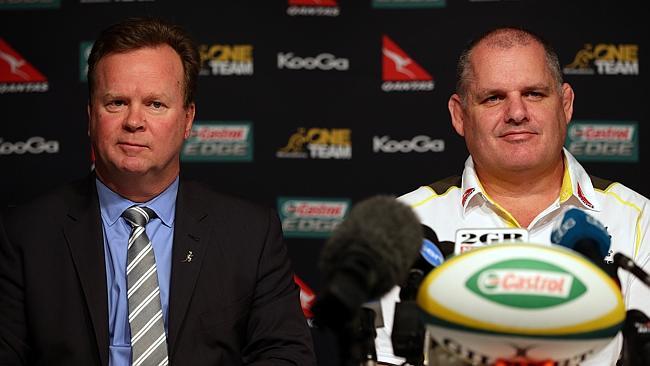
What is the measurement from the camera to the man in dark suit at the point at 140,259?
1.69m

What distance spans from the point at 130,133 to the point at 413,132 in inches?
64.7

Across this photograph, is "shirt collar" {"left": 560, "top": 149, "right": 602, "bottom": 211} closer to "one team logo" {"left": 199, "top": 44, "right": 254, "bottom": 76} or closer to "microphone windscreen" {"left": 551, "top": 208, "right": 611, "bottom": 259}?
"microphone windscreen" {"left": 551, "top": 208, "right": 611, "bottom": 259}

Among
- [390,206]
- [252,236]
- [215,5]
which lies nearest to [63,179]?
[215,5]

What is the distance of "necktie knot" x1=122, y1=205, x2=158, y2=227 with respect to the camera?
177cm

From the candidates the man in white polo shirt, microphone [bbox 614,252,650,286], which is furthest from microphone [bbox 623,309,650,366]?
the man in white polo shirt

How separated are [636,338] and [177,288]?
1.02 meters

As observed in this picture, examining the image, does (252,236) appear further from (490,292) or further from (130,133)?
(490,292)

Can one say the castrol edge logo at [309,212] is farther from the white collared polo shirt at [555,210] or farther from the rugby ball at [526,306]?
the rugby ball at [526,306]

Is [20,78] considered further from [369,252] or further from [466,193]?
[369,252]

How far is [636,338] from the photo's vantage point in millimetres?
967

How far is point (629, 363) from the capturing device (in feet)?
3.22

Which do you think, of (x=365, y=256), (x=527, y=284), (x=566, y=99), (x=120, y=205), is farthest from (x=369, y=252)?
(x=566, y=99)

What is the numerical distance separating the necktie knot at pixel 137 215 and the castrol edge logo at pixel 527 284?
1067 millimetres

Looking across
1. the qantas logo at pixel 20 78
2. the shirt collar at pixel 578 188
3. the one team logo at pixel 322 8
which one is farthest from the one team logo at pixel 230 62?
the shirt collar at pixel 578 188
